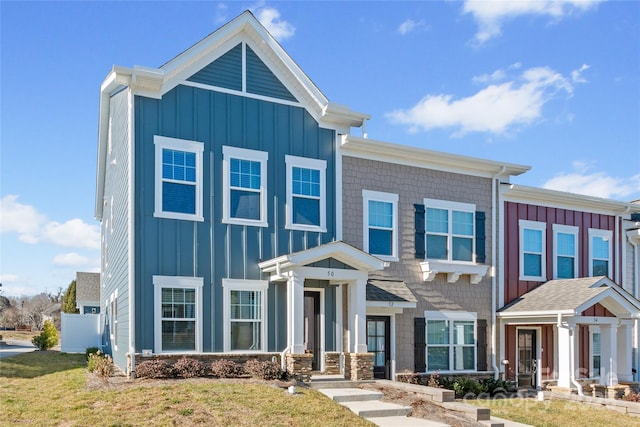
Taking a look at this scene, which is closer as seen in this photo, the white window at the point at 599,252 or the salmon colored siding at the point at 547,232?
the salmon colored siding at the point at 547,232

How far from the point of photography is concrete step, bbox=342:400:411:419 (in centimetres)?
1295

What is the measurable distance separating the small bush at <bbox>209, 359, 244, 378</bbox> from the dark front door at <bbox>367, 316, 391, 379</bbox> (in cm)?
441

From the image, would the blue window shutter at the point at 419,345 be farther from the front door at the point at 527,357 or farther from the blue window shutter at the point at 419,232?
the front door at the point at 527,357

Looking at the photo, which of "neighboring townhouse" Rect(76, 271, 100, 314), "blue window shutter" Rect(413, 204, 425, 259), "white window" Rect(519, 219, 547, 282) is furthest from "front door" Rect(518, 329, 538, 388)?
"neighboring townhouse" Rect(76, 271, 100, 314)

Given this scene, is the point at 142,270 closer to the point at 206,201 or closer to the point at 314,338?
the point at 206,201

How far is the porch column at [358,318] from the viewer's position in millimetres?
15945

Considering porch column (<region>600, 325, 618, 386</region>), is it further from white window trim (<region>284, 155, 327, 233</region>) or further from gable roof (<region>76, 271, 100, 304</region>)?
gable roof (<region>76, 271, 100, 304</region>)

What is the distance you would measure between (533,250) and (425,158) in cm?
512

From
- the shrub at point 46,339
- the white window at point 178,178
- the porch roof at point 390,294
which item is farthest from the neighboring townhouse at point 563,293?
the shrub at point 46,339

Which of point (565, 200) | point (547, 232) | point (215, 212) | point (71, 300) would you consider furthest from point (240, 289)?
point (71, 300)

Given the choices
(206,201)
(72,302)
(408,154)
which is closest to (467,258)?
(408,154)

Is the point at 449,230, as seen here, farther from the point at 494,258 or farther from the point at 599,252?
the point at 599,252

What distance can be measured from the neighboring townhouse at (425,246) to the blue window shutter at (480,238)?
1.2 inches

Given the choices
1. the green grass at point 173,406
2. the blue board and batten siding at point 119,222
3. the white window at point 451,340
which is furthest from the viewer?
the white window at point 451,340
